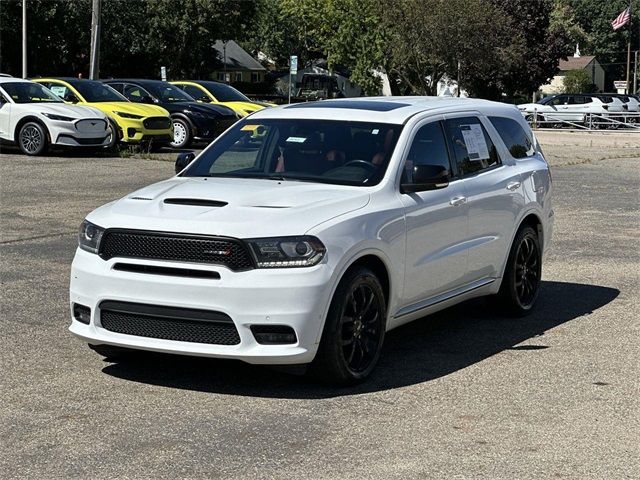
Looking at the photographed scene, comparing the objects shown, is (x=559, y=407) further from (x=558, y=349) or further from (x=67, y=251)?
(x=67, y=251)

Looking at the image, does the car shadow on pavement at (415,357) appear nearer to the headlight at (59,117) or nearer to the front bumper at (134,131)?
the headlight at (59,117)

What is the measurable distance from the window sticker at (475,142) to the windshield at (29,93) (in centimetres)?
1636

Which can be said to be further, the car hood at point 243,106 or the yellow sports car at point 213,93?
the yellow sports car at point 213,93

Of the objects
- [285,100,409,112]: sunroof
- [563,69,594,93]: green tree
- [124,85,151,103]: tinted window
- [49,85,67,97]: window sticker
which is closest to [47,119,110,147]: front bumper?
[49,85,67,97]: window sticker

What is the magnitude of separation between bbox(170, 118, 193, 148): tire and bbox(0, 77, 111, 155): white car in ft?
10.3

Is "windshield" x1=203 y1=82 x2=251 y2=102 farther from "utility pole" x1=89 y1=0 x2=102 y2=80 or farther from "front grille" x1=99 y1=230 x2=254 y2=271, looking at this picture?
"front grille" x1=99 y1=230 x2=254 y2=271

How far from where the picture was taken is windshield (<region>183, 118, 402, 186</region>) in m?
7.66

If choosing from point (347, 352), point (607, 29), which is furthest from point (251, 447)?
point (607, 29)

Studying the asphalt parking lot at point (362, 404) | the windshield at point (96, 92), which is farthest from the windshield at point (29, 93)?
the asphalt parking lot at point (362, 404)

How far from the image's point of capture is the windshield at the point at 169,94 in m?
27.9

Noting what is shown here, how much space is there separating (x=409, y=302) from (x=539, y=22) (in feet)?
218

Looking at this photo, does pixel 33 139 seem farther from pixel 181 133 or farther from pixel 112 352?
pixel 112 352

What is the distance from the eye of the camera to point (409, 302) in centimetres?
760

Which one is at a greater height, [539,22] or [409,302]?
[539,22]
